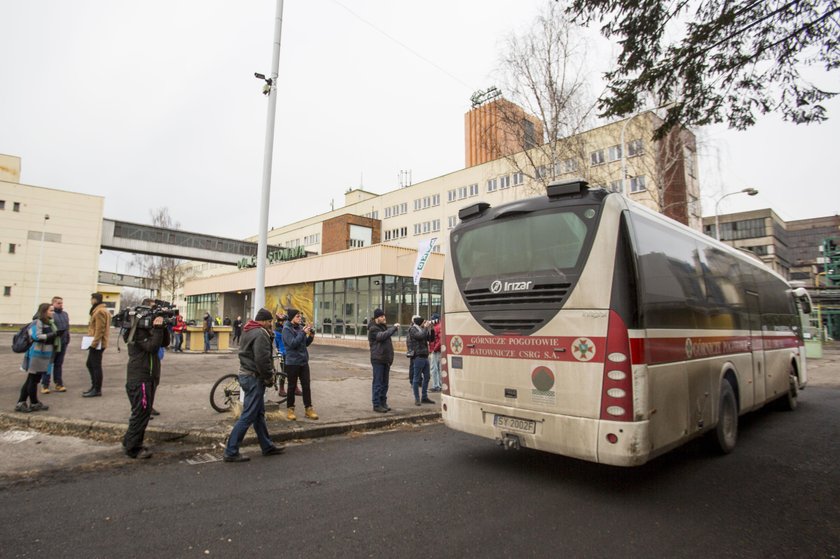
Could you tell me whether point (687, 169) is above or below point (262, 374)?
above

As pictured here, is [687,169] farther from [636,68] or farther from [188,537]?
[188,537]

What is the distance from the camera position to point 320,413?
26.3ft

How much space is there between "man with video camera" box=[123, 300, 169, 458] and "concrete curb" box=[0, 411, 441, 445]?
707 mm

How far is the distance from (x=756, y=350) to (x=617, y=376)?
4.68 meters

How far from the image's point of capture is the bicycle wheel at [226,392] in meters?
7.87

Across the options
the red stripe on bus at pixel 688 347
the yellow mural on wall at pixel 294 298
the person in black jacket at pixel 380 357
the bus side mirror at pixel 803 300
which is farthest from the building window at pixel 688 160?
the yellow mural on wall at pixel 294 298

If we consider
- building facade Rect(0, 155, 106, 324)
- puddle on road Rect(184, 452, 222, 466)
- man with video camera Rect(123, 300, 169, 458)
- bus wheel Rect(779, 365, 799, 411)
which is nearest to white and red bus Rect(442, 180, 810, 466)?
puddle on road Rect(184, 452, 222, 466)

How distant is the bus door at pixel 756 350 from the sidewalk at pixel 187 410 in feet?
17.6

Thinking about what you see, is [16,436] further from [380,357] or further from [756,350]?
[756,350]

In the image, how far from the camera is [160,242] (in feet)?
145

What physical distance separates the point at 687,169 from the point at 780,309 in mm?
16730

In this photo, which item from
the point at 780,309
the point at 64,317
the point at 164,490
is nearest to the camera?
the point at 164,490

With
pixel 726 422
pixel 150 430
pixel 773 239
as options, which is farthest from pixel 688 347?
pixel 773 239

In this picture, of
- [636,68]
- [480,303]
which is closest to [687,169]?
[636,68]
